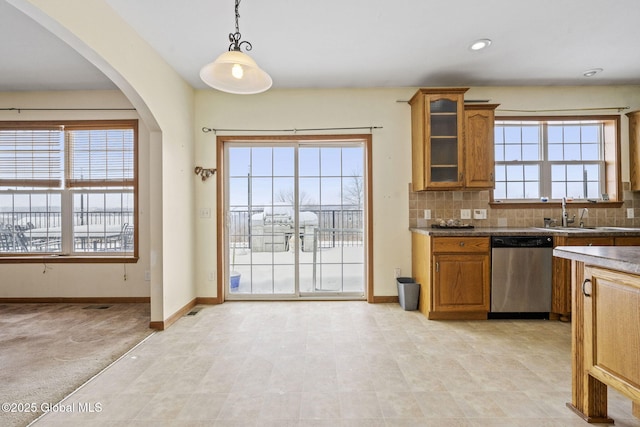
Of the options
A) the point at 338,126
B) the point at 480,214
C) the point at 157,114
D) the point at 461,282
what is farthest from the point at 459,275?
the point at 157,114

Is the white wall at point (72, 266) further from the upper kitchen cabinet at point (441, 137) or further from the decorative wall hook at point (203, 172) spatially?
the upper kitchen cabinet at point (441, 137)

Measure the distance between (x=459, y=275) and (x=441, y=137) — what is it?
4.95ft

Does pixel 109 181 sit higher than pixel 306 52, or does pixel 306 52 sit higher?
pixel 306 52

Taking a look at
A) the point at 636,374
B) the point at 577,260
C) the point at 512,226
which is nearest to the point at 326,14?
the point at 577,260

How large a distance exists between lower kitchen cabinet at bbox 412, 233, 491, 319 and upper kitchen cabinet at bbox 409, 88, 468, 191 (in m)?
0.68

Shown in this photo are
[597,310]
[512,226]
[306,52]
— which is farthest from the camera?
[512,226]

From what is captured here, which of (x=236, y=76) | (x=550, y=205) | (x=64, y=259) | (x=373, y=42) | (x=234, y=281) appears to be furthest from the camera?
(x=234, y=281)

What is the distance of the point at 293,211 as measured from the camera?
153 inches

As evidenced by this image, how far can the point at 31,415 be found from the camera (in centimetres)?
172

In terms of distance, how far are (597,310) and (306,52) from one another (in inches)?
115

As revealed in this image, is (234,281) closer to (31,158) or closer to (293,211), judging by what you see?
(293,211)

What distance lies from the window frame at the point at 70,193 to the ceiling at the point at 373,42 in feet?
1.43

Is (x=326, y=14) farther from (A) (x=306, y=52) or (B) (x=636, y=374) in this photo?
(B) (x=636, y=374)

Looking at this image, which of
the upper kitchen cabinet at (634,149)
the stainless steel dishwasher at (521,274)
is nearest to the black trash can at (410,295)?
the stainless steel dishwasher at (521,274)
